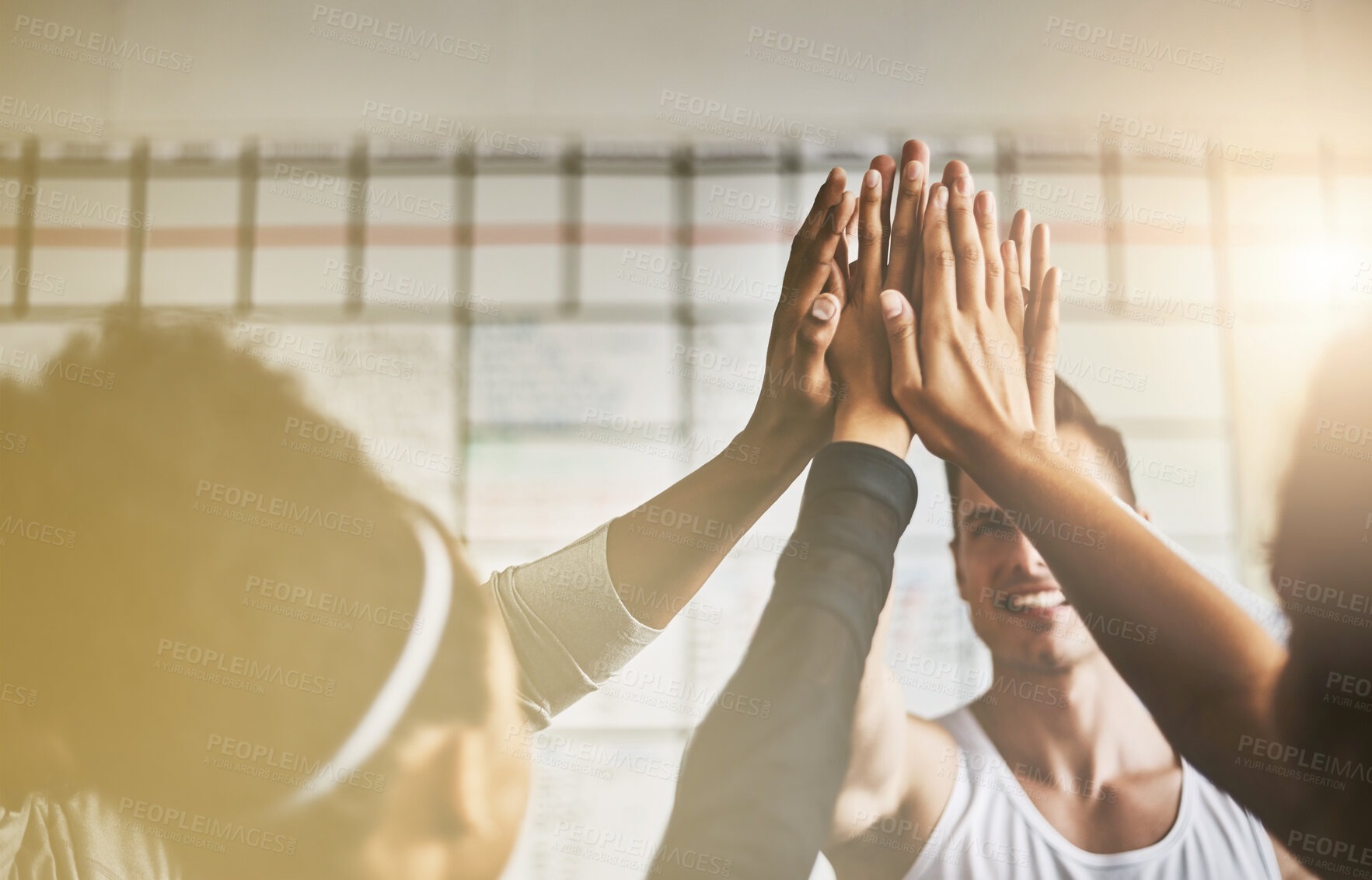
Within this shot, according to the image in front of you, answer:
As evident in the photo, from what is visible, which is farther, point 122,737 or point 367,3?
point 367,3

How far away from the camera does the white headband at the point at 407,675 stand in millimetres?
1454

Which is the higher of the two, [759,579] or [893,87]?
[893,87]

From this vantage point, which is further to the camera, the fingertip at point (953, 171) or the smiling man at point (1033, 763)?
the fingertip at point (953, 171)

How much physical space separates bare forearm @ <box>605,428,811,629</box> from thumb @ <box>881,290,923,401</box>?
8.4 inches

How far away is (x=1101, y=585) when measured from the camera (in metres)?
1.47

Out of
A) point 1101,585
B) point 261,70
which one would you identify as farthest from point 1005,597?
point 261,70

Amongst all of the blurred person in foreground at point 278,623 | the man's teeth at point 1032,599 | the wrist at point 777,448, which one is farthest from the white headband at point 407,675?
the man's teeth at point 1032,599

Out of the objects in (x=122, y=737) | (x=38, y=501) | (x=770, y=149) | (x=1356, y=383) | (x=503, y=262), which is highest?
(x=770, y=149)

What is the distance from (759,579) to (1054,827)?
67 cm

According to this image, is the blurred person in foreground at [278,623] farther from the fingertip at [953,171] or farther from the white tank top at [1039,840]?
the white tank top at [1039,840]

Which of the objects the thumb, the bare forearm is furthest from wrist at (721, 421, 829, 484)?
the thumb

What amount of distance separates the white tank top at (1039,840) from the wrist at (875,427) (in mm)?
485

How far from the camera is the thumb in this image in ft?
4.86

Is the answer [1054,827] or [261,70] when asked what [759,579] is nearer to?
[1054,827]
